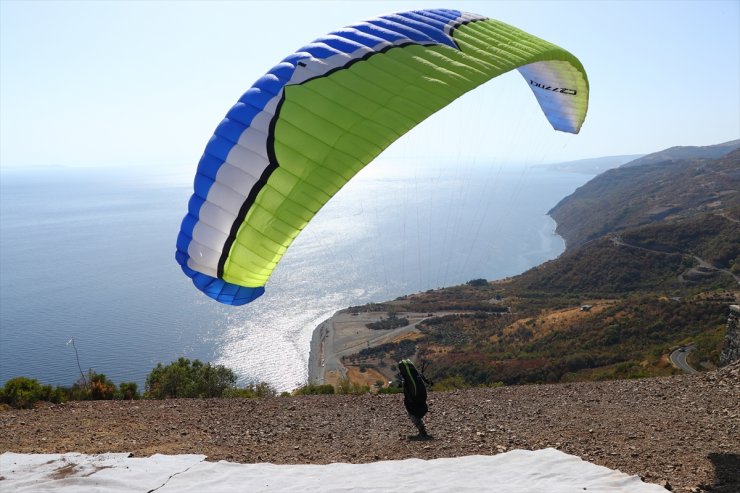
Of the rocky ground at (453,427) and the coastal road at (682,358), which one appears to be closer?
the rocky ground at (453,427)

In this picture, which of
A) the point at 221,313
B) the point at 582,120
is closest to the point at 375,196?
the point at 221,313

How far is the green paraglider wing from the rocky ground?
2.51 m

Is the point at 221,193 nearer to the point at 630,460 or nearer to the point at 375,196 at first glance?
the point at 630,460

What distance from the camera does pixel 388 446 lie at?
6254mm

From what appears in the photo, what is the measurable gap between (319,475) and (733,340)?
33.5 feet

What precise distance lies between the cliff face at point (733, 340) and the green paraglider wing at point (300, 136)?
8.96m

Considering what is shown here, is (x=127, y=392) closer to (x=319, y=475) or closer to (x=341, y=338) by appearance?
(x=319, y=475)

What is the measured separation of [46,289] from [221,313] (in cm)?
2341

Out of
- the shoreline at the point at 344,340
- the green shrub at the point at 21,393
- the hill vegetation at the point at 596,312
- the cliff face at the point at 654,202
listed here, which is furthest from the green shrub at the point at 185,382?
the cliff face at the point at 654,202

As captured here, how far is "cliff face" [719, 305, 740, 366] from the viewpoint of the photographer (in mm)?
10492

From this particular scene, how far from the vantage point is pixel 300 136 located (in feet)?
15.7

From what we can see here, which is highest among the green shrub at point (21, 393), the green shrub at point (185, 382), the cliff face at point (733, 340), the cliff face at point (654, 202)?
the cliff face at point (654, 202)

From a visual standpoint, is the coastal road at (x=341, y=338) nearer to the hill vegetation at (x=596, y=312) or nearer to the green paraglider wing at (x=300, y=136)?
the hill vegetation at (x=596, y=312)

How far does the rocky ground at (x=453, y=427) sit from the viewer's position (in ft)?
18.3
